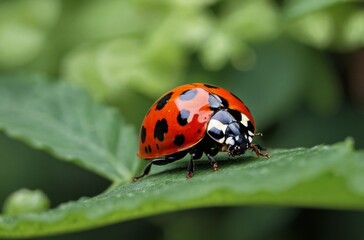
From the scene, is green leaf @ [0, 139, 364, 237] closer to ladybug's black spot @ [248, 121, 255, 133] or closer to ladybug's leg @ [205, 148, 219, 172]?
ladybug's leg @ [205, 148, 219, 172]

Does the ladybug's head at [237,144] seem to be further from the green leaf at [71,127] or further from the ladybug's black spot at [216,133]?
the green leaf at [71,127]

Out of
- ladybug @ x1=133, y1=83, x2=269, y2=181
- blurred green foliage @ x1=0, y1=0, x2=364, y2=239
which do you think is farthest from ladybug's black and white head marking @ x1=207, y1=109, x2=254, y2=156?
blurred green foliage @ x1=0, y1=0, x2=364, y2=239

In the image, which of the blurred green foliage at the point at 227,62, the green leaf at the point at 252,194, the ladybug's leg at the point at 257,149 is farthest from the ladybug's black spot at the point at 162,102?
the blurred green foliage at the point at 227,62

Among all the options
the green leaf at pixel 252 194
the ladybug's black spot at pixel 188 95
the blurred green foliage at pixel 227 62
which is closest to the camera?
the green leaf at pixel 252 194

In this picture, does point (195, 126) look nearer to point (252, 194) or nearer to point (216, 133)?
point (216, 133)

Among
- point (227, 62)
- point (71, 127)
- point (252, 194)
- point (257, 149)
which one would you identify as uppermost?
point (227, 62)

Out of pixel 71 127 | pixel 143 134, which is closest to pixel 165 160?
pixel 143 134

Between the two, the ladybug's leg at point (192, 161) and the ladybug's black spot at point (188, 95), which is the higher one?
the ladybug's black spot at point (188, 95)

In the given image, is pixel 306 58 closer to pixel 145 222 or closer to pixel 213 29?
pixel 213 29
